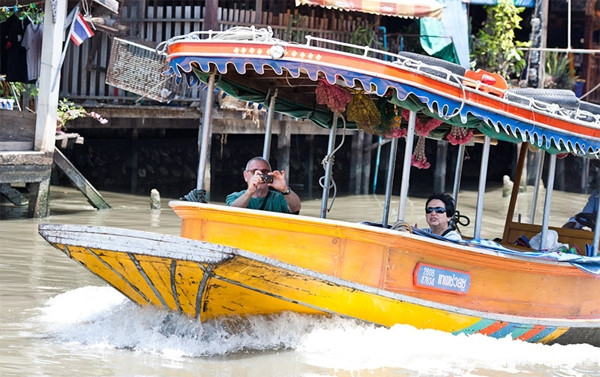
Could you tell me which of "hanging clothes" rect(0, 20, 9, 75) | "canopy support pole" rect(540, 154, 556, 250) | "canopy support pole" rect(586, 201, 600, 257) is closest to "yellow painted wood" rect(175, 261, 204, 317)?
"canopy support pole" rect(540, 154, 556, 250)

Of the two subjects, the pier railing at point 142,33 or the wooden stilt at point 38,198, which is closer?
the wooden stilt at point 38,198

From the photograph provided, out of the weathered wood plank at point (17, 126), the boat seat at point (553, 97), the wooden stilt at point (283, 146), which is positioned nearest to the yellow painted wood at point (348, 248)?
the boat seat at point (553, 97)

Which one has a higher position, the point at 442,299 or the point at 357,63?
the point at 357,63

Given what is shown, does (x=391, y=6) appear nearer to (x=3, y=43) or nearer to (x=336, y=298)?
(x=3, y=43)

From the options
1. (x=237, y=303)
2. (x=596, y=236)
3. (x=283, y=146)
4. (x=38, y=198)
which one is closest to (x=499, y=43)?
(x=283, y=146)

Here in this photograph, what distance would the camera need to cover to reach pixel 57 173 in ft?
61.1

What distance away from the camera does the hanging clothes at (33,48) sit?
48.2 ft

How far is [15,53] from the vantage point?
1455 cm

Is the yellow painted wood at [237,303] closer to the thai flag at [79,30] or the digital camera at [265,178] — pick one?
the digital camera at [265,178]

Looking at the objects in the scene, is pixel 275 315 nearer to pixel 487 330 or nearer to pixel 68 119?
pixel 487 330

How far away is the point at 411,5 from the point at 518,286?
1073cm

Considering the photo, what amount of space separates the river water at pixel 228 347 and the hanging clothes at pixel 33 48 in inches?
227

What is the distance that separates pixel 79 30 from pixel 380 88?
301 inches

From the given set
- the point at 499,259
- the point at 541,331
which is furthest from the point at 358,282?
the point at 541,331
